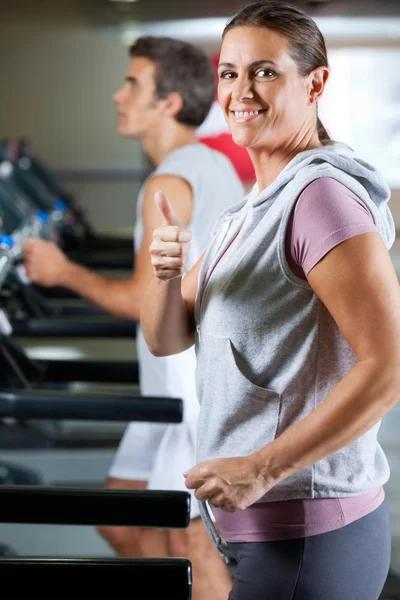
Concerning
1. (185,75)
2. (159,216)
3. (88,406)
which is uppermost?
(185,75)

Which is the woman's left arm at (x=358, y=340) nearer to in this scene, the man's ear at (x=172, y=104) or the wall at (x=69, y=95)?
the man's ear at (x=172, y=104)

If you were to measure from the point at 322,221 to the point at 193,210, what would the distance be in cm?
91

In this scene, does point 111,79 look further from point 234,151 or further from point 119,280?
point 119,280

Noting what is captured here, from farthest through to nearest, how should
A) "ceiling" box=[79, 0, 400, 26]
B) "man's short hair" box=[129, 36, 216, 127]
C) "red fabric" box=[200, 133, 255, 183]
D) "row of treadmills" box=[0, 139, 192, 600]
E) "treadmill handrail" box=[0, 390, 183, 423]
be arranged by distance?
"ceiling" box=[79, 0, 400, 26]
"red fabric" box=[200, 133, 255, 183]
"man's short hair" box=[129, 36, 216, 127]
"treadmill handrail" box=[0, 390, 183, 423]
"row of treadmills" box=[0, 139, 192, 600]

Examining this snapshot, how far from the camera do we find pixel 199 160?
5.95 ft

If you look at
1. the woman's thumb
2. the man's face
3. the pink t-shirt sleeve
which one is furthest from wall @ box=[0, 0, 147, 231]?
the pink t-shirt sleeve

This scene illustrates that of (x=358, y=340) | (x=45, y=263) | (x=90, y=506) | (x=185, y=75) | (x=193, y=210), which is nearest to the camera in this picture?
(x=358, y=340)

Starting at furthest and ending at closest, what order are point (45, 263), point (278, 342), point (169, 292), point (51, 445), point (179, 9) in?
point (179, 9) < point (51, 445) < point (45, 263) < point (169, 292) < point (278, 342)

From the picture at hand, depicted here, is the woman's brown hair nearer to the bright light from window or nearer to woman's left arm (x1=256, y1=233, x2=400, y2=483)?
woman's left arm (x1=256, y1=233, x2=400, y2=483)

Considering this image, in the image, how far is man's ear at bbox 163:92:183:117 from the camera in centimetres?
200

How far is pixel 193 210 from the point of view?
5.84ft

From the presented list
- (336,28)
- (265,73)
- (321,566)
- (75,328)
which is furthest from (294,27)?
(336,28)

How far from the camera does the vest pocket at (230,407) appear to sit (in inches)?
39.1

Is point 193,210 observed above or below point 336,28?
below
